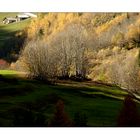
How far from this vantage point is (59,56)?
94.1ft

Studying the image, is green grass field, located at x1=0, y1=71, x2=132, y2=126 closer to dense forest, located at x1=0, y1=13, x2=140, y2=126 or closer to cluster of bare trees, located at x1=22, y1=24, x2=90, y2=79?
dense forest, located at x1=0, y1=13, x2=140, y2=126

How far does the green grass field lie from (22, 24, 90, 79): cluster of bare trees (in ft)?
0.78

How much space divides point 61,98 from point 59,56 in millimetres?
776

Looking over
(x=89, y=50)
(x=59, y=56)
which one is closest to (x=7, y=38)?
(x=59, y=56)

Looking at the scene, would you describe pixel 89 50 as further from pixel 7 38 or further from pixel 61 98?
pixel 7 38

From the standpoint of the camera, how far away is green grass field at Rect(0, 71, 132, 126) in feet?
93.3

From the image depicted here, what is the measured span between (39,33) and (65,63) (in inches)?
29.9

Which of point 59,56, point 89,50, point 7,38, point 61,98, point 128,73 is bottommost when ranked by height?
point 61,98

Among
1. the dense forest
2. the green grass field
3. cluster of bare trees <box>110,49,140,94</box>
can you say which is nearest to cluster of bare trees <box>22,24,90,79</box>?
the dense forest

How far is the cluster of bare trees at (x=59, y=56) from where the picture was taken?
1128 inches

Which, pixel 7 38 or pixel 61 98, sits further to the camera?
pixel 7 38
